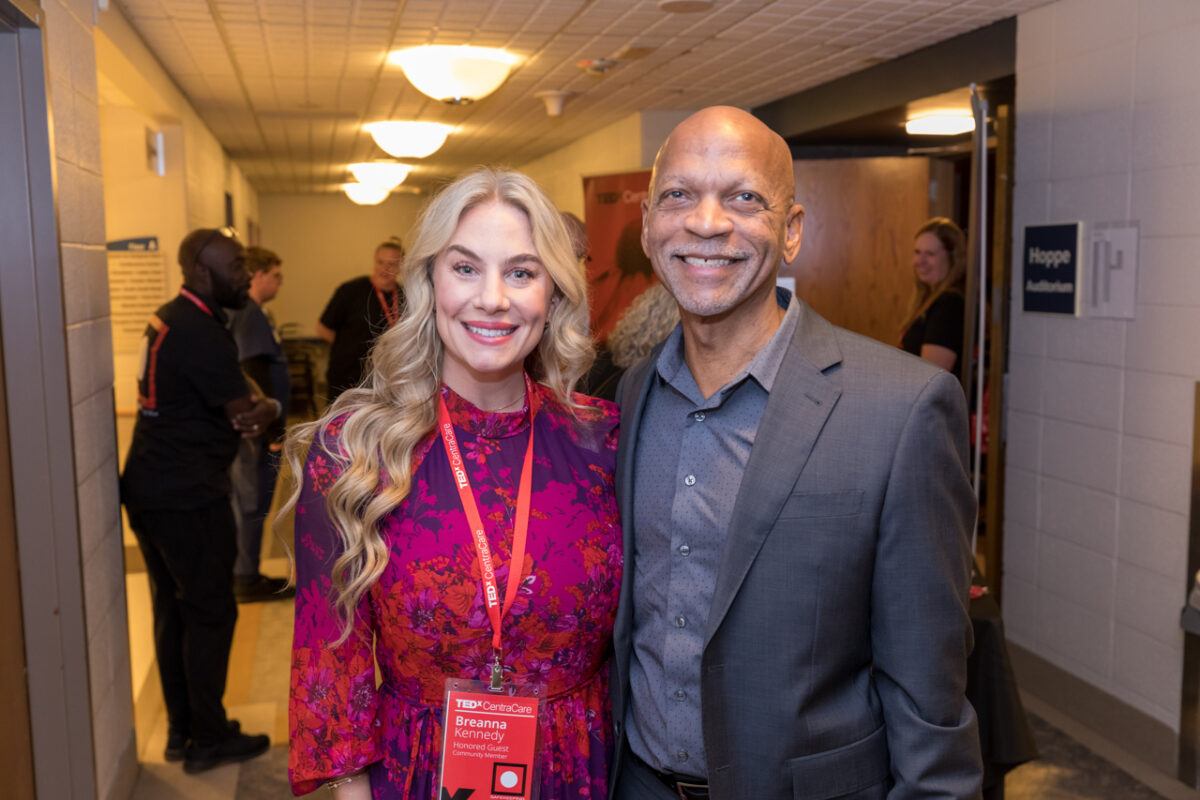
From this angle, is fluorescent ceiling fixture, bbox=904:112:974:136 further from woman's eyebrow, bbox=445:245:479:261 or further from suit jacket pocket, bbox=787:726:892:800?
suit jacket pocket, bbox=787:726:892:800

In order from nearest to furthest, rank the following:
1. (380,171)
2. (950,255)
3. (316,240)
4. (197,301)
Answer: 1. (197,301)
2. (950,255)
3. (380,171)
4. (316,240)

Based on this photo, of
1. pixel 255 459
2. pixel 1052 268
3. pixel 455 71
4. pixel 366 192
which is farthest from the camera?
pixel 366 192

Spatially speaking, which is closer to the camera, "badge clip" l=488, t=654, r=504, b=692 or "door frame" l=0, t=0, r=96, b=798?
"badge clip" l=488, t=654, r=504, b=692

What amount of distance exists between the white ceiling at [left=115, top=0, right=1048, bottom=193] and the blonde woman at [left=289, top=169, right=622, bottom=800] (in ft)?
8.42

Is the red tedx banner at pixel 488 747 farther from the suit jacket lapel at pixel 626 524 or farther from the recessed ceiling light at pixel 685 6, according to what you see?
the recessed ceiling light at pixel 685 6

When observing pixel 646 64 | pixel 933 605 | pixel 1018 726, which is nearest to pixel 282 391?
pixel 646 64

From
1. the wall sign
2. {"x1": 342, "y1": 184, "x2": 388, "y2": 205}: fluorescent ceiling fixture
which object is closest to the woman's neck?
the wall sign

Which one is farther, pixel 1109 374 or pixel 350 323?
pixel 350 323

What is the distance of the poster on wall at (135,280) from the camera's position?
18.6ft

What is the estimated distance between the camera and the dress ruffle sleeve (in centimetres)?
151

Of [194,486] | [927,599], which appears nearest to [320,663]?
[927,599]

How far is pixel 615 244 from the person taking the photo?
5.12 metres

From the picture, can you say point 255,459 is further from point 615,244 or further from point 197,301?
point 615,244

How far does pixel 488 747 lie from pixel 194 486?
2015 mm
